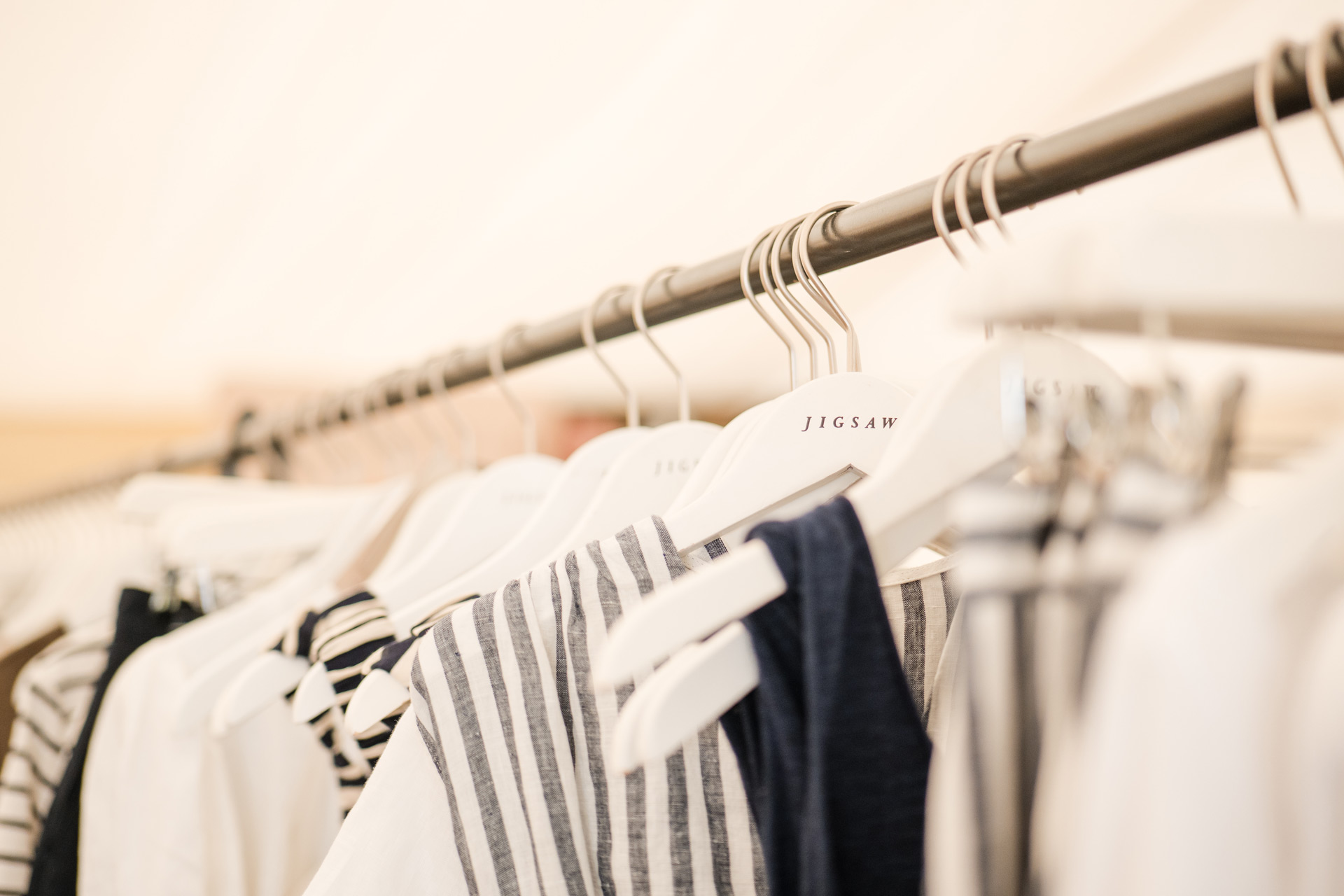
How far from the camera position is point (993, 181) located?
0.38m

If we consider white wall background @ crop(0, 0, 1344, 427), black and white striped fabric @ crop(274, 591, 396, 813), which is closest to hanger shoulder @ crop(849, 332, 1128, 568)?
black and white striped fabric @ crop(274, 591, 396, 813)

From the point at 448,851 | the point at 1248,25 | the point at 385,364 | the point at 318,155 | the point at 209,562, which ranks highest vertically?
the point at 318,155

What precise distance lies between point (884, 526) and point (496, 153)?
163 centimetres

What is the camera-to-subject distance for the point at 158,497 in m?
1.06

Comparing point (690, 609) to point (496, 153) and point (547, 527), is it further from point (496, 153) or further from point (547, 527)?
point (496, 153)

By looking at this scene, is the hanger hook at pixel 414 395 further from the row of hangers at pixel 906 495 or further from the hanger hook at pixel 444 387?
the row of hangers at pixel 906 495

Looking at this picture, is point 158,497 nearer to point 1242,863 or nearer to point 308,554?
point 308,554

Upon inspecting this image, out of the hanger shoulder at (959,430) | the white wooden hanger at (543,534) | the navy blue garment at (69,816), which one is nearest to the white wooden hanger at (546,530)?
the white wooden hanger at (543,534)

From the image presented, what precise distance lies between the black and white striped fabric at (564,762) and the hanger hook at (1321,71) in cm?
31

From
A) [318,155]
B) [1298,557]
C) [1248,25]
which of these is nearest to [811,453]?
[1298,557]

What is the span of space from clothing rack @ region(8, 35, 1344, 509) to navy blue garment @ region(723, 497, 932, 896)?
0.17m

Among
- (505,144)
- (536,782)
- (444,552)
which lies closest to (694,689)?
(536,782)

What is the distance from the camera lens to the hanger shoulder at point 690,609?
Result: 29 centimetres

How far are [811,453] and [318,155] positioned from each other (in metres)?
1.62
